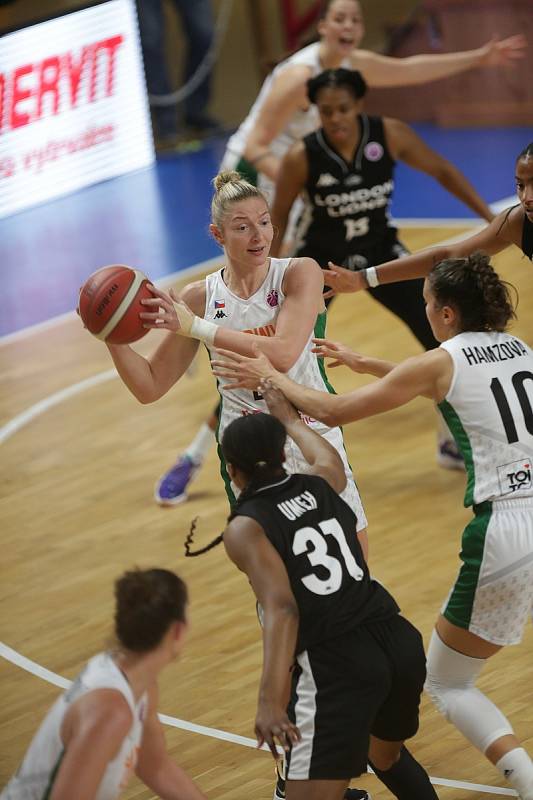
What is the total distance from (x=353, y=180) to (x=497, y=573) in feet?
11.2

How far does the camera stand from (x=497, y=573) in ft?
13.9

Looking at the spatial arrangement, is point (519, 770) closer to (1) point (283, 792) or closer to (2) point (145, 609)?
(1) point (283, 792)

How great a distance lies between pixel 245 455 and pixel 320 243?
12.2 feet

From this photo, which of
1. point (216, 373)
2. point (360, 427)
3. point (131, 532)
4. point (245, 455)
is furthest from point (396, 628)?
point (360, 427)

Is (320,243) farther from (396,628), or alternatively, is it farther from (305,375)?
(396,628)

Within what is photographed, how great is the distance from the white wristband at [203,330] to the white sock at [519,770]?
158cm

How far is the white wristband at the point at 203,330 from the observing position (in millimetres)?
4613

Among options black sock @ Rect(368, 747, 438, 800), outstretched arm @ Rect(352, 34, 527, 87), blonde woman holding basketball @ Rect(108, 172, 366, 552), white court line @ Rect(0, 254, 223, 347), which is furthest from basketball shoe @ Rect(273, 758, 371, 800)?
white court line @ Rect(0, 254, 223, 347)

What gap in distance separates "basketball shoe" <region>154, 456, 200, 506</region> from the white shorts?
3316 mm

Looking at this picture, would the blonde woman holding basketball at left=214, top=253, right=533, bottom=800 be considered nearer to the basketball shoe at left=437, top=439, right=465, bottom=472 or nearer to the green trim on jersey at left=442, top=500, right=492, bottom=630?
the green trim on jersey at left=442, top=500, right=492, bottom=630

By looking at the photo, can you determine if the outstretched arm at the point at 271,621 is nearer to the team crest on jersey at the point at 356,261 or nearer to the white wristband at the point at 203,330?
the white wristband at the point at 203,330

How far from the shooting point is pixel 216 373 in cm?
447

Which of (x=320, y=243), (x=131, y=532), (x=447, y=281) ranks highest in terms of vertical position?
(x=447, y=281)

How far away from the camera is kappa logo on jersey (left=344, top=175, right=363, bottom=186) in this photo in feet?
23.7
